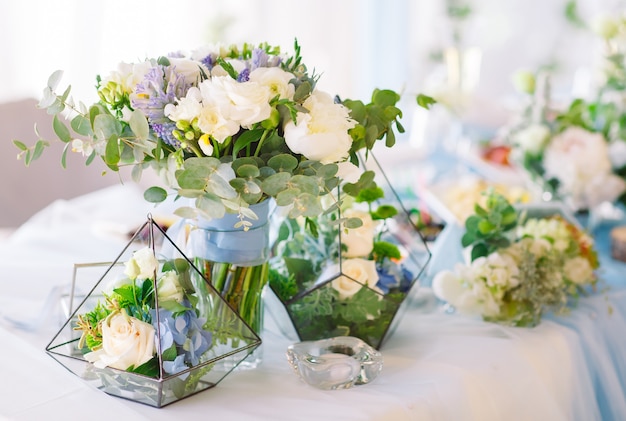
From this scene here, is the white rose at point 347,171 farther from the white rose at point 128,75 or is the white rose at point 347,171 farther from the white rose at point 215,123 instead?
the white rose at point 128,75

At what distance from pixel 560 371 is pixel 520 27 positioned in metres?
4.93

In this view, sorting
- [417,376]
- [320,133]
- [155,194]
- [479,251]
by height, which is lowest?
[417,376]

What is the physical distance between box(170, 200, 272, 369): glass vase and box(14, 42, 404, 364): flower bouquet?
17 millimetres

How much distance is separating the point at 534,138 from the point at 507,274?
759 millimetres

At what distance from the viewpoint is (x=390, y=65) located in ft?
A: 17.9

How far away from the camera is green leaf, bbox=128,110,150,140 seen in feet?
3.12

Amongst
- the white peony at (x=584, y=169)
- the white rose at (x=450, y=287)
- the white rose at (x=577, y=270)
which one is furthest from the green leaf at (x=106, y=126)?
the white peony at (x=584, y=169)

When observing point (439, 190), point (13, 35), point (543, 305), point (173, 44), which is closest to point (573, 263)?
point (543, 305)

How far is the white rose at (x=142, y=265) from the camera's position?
0.99 m

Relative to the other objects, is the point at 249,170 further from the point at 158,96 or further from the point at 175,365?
the point at 175,365

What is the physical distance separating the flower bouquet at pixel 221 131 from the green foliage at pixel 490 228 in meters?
0.40

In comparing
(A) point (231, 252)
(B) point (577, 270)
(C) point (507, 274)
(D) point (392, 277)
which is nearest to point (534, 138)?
(B) point (577, 270)

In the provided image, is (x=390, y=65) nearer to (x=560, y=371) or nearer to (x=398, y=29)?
(x=398, y=29)

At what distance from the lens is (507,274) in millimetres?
1278
